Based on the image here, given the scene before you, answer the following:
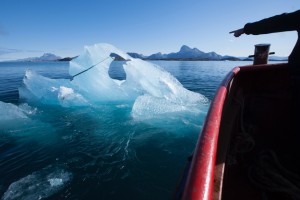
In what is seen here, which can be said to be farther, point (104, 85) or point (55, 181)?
point (104, 85)

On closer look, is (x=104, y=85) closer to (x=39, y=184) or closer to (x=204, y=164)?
(x=39, y=184)

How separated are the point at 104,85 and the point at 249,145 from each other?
7170mm

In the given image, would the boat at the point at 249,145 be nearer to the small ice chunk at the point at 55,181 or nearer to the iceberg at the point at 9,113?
the small ice chunk at the point at 55,181

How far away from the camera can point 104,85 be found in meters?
8.91

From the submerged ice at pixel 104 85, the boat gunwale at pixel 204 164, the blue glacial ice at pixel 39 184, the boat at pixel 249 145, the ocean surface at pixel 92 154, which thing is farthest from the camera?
the submerged ice at pixel 104 85

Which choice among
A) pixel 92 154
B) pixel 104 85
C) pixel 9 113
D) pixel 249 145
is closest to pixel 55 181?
pixel 92 154

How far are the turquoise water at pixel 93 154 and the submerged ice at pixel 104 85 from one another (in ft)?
4.92

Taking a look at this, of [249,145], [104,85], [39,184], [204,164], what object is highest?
[204,164]

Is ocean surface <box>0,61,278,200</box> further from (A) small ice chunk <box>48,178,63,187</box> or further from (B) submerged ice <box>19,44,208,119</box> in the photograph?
(B) submerged ice <box>19,44,208,119</box>

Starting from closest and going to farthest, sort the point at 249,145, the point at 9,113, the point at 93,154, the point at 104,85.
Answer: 1. the point at 249,145
2. the point at 93,154
3. the point at 9,113
4. the point at 104,85

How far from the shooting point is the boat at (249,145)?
125cm

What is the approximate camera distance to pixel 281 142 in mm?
2875

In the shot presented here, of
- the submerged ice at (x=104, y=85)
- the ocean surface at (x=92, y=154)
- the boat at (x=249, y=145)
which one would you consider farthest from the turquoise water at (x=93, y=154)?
the submerged ice at (x=104, y=85)

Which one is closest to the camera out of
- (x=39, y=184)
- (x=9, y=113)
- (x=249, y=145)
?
(x=249, y=145)
